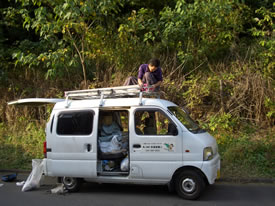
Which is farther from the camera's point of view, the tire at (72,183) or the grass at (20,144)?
the grass at (20,144)

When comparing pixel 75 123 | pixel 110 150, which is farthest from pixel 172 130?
pixel 75 123

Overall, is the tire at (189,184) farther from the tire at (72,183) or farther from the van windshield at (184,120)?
the tire at (72,183)

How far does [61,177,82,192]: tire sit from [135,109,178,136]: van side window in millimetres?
1815

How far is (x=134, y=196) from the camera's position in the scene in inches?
243

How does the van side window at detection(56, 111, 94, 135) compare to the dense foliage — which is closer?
the van side window at detection(56, 111, 94, 135)

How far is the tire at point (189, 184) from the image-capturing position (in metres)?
5.64

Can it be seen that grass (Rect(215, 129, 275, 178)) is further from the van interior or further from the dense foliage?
the van interior

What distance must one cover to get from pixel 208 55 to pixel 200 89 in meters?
2.04

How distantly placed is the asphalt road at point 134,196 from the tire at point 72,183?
0.44 feet

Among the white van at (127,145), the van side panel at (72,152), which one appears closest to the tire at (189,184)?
the white van at (127,145)

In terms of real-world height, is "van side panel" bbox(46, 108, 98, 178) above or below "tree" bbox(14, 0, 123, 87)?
below

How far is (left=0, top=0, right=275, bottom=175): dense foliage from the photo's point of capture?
9570 mm

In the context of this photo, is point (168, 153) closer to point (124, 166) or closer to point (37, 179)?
point (124, 166)

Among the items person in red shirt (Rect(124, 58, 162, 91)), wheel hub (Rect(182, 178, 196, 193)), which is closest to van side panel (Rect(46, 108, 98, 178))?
wheel hub (Rect(182, 178, 196, 193))
